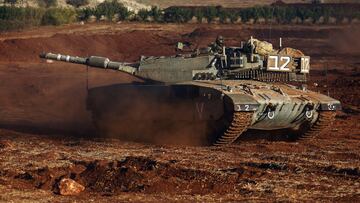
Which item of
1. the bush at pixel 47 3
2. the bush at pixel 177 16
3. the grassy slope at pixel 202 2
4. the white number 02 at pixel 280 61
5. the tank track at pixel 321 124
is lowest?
the grassy slope at pixel 202 2

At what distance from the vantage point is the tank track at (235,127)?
14633mm

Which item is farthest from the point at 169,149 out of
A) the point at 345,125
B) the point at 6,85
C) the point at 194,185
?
the point at 6,85

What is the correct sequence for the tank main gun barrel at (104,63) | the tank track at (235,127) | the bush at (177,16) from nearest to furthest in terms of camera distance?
the tank track at (235,127)
the tank main gun barrel at (104,63)
the bush at (177,16)

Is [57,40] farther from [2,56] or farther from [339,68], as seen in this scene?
[339,68]

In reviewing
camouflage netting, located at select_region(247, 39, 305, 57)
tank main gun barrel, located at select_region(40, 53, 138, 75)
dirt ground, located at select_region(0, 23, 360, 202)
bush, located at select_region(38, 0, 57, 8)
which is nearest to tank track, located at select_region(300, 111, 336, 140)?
dirt ground, located at select_region(0, 23, 360, 202)

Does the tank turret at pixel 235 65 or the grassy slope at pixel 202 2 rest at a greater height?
the tank turret at pixel 235 65

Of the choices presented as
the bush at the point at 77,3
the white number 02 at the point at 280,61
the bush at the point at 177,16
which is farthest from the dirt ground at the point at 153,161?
the bush at the point at 77,3

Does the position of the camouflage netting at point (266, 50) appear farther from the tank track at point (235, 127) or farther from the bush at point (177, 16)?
the bush at point (177, 16)

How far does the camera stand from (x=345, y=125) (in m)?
20.6

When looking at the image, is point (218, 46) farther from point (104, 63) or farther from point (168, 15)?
point (168, 15)

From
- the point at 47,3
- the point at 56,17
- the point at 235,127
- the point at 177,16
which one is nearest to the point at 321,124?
the point at 235,127

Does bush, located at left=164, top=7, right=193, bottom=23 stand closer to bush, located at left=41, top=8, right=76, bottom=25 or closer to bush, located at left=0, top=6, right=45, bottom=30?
bush, located at left=41, top=8, right=76, bottom=25

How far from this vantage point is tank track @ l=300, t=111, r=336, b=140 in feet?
53.0

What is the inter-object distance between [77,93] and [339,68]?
1720 cm
